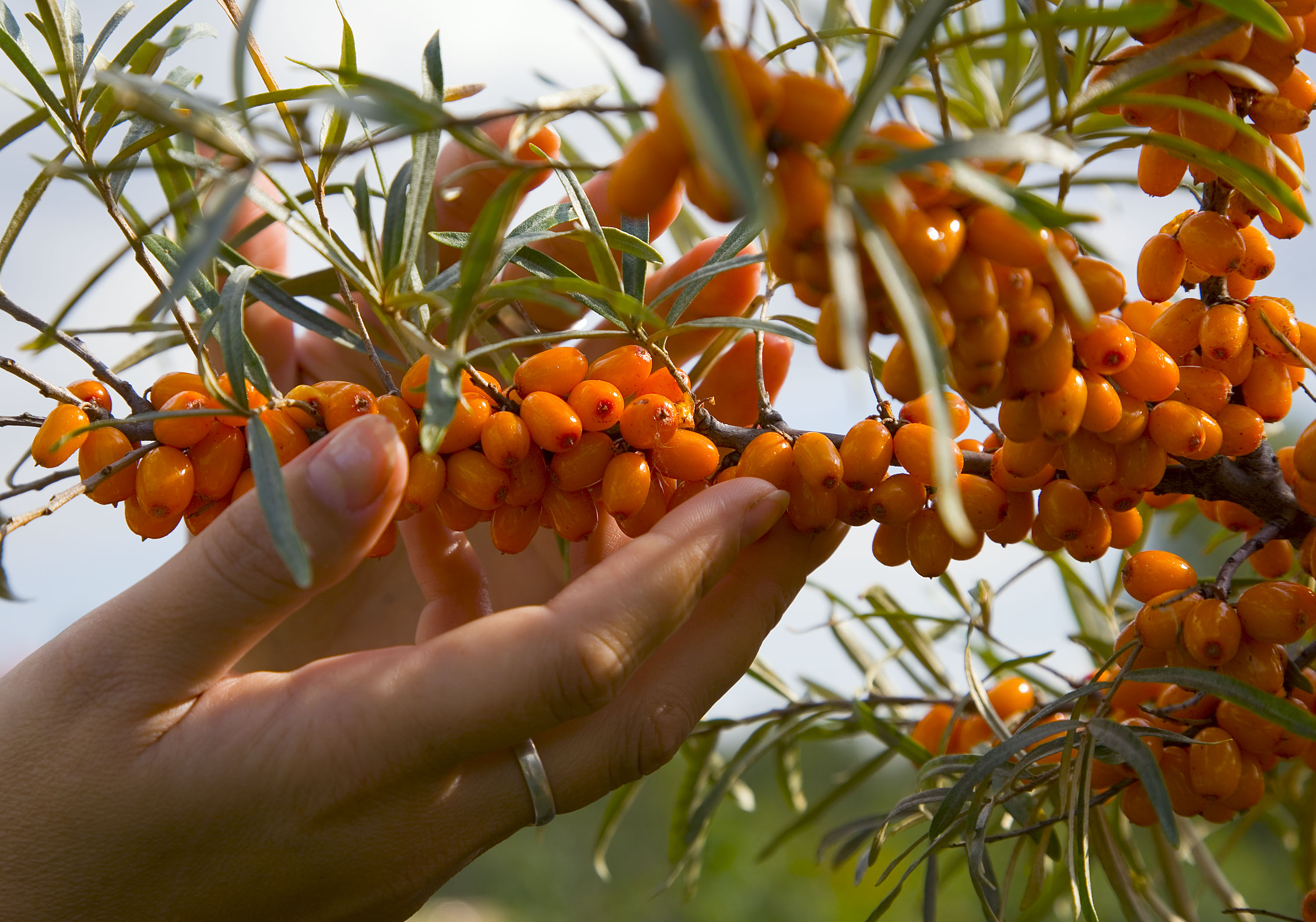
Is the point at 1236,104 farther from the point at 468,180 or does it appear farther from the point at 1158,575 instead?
the point at 468,180

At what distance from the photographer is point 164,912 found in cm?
58

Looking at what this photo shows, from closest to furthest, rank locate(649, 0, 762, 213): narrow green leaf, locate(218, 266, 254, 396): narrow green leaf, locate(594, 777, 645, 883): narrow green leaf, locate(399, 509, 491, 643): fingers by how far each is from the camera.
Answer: locate(649, 0, 762, 213): narrow green leaf < locate(218, 266, 254, 396): narrow green leaf < locate(399, 509, 491, 643): fingers < locate(594, 777, 645, 883): narrow green leaf

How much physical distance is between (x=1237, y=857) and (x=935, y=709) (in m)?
1.63

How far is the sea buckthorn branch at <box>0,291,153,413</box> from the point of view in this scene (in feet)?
1.68

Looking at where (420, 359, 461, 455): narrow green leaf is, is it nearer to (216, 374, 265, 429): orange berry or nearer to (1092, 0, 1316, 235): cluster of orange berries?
(216, 374, 265, 429): orange berry

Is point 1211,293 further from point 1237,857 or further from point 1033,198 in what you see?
point 1237,857

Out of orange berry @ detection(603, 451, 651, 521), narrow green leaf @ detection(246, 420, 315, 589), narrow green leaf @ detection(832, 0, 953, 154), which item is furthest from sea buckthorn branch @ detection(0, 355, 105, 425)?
narrow green leaf @ detection(832, 0, 953, 154)

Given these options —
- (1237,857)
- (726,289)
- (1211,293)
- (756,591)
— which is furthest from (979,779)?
(1237,857)

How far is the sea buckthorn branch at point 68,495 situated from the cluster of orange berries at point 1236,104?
59cm

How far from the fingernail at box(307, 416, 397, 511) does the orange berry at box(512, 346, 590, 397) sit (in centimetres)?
9

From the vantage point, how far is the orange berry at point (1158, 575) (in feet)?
1.93

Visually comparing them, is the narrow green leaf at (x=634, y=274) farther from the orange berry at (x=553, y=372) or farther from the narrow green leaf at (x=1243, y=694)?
the narrow green leaf at (x=1243, y=694)

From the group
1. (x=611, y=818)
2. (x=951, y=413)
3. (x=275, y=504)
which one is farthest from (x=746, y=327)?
(x=611, y=818)

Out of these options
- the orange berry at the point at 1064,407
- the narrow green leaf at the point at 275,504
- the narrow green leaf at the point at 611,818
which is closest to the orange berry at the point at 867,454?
the orange berry at the point at 1064,407
